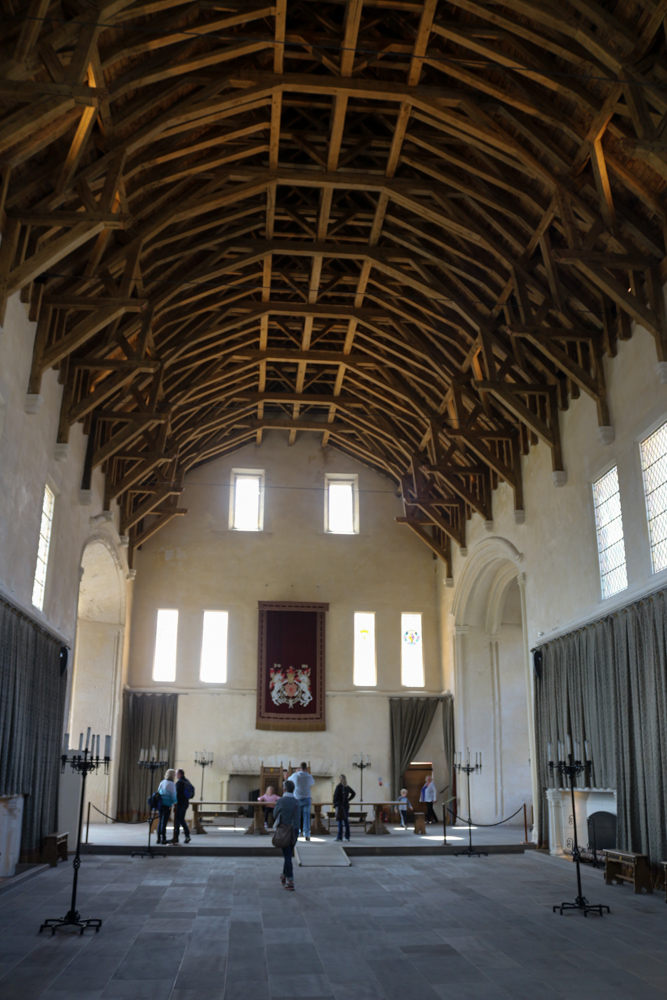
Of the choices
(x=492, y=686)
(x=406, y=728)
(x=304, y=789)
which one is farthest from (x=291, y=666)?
(x=304, y=789)

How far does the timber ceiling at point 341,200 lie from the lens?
8.70 metres

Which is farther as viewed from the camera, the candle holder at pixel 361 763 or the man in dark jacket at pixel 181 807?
the candle holder at pixel 361 763

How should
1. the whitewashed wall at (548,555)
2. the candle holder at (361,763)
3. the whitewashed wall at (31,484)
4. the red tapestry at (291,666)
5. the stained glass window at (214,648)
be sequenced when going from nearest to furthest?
the whitewashed wall at (31,484)
the whitewashed wall at (548,555)
the candle holder at (361,763)
the red tapestry at (291,666)
the stained glass window at (214,648)

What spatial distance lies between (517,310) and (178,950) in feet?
33.4

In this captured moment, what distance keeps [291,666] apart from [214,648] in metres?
1.91

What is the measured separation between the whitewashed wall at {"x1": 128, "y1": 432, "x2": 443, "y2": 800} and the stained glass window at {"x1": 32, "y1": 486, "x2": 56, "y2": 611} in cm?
816

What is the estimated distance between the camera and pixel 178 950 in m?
6.32

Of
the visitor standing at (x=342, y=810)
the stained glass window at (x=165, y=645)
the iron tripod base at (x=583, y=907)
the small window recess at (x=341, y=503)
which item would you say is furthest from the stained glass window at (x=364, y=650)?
the iron tripod base at (x=583, y=907)

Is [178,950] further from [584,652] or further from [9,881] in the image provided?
[584,652]

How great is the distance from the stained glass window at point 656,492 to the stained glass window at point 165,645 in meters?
12.9

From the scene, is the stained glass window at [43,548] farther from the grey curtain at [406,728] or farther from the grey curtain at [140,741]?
the grey curtain at [406,728]

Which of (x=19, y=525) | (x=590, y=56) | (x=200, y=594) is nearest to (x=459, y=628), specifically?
(x=200, y=594)

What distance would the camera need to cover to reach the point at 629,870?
953 cm

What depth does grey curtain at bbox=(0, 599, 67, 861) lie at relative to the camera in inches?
401
